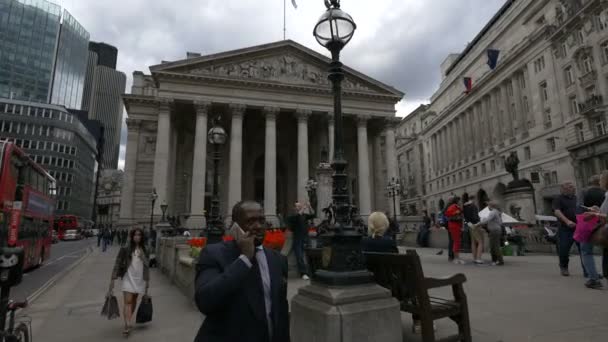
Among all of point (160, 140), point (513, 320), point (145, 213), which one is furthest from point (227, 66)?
point (513, 320)

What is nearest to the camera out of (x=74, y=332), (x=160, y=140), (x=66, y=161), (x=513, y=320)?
(x=513, y=320)

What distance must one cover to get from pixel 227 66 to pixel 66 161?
7176 cm

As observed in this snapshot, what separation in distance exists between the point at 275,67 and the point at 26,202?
83.6ft

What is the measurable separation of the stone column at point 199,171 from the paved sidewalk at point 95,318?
18.7 m

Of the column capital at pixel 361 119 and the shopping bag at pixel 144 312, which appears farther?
the column capital at pixel 361 119

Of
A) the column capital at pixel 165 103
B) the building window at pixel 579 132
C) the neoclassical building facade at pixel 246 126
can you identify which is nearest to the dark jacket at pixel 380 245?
the neoclassical building facade at pixel 246 126

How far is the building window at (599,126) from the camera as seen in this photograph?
29989mm

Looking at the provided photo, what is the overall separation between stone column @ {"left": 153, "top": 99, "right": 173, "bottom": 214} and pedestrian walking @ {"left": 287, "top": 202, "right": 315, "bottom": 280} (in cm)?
2339

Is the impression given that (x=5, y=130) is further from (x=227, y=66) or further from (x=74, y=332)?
(x=74, y=332)

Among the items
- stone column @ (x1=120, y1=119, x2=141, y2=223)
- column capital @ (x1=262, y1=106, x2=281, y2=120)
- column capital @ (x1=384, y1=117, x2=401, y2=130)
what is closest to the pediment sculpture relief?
column capital @ (x1=262, y1=106, x2=281, y2=120)

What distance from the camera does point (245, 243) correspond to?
2.13 meters

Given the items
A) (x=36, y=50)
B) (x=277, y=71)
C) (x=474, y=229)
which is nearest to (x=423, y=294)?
(x=474, y=229)

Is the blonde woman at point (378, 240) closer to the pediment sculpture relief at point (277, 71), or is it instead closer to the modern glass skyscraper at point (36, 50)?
the pediment sculpture relief at point (277, 71)

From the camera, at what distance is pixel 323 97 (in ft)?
115
